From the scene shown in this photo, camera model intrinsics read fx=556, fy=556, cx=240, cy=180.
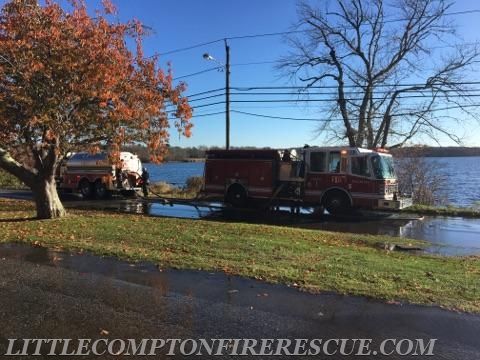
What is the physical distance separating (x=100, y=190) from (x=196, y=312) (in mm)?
22687

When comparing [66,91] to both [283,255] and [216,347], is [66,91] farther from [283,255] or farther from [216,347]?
[216,347]

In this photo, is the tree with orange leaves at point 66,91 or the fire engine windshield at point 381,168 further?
the fire engine windshield at point 381,168

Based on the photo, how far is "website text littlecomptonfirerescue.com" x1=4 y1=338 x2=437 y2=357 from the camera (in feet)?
16.0

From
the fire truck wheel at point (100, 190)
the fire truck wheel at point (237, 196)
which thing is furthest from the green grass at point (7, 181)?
the fire truck wheel at point (237, 196)

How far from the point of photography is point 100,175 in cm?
2767

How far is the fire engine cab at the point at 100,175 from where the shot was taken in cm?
2728

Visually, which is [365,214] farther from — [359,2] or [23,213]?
[359,2]

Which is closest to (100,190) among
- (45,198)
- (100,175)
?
(100,175)

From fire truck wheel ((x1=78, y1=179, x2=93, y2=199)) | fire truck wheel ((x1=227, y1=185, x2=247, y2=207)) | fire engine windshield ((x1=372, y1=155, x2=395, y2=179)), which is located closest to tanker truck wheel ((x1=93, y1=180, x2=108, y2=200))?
fire truck wheel ((x1=78, y1=179, x2=93, y2=199))

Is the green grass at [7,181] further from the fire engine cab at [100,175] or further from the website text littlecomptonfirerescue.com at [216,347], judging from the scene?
the website text littlecomptonfirerescue.com at [216,347]

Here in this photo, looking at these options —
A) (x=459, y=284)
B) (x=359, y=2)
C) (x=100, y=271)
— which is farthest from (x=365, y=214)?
(x=359, y=2)

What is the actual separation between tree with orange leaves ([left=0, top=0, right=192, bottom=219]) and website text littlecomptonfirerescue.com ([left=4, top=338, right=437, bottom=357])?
8664 millimetres

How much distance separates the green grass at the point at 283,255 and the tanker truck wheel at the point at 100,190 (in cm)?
1282

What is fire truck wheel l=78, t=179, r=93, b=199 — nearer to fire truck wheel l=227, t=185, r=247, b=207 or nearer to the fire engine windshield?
fire truck wheel l=227, t=185, r=247, b=207
